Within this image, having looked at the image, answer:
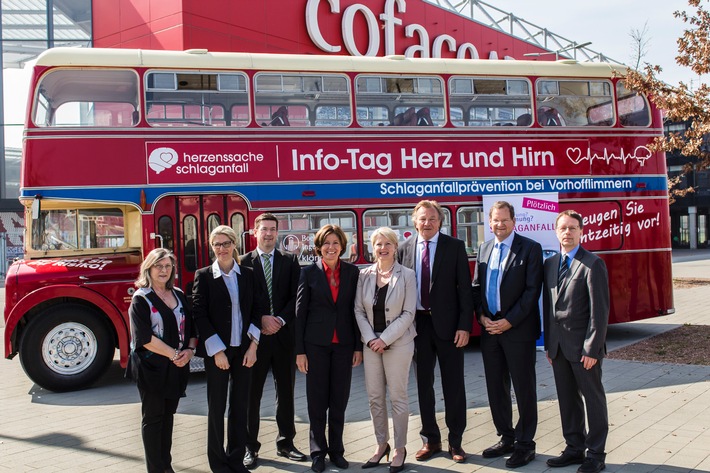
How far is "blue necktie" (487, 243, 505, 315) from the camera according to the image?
5449mm

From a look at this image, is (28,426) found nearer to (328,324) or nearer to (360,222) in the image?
(328,324)

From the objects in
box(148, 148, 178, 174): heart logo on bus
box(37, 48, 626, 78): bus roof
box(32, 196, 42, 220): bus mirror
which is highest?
box(37, 48, 626, 78): bus roof

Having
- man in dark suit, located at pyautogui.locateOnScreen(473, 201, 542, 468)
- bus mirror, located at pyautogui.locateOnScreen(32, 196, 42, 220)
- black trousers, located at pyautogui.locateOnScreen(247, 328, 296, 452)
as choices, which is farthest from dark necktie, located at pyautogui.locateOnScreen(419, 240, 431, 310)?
bus mirror, located at pyautogui.locateOnScreen(32, 196, 42, 220)

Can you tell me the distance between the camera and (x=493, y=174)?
9.87m

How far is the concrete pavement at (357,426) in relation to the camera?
17.6ft

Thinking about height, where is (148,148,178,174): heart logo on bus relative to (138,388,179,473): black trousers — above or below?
above

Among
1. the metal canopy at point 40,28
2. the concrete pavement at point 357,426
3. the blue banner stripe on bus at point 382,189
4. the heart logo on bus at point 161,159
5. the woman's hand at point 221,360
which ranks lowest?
the concrete pavement at point 357,426

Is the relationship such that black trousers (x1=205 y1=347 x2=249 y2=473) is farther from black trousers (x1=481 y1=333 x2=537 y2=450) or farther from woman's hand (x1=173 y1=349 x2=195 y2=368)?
black trousers (x1=481 y1=333 x2=537 y2=450)

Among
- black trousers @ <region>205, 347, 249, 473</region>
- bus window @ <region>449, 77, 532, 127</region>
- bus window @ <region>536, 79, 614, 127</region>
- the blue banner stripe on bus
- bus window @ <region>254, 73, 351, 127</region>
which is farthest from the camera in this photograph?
bus window @ <region>536, 79, 614, 127</region>

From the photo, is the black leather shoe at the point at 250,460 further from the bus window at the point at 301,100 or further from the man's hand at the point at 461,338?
the bus window at the point at 301,100

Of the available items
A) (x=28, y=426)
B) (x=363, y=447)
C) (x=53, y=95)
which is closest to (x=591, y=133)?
(x=363, y=447)

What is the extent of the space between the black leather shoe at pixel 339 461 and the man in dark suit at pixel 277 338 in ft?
0.92

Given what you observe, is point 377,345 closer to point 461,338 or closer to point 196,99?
point 461,338

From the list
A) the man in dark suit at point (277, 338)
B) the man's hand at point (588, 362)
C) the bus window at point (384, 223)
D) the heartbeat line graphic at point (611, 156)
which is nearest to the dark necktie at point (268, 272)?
the man in dark suit at point (277, 338)
